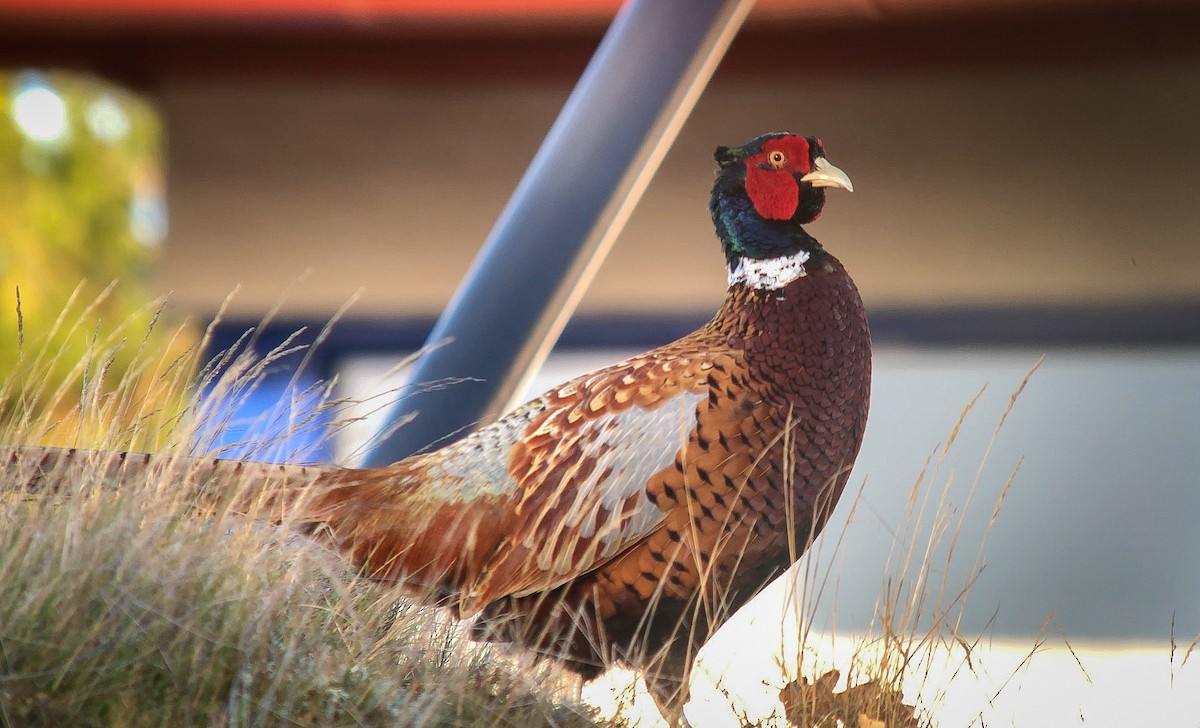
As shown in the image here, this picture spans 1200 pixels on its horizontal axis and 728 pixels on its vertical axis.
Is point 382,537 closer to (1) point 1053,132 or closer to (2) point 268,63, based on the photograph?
(1) point 1053,132

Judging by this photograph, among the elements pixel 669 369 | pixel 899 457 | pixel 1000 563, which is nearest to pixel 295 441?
pixel 669 369

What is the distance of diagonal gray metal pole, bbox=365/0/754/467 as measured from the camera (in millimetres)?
1467

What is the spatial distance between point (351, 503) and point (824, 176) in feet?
2.06

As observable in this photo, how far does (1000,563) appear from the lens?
2.18 metres

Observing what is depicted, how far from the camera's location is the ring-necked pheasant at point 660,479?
1239mm

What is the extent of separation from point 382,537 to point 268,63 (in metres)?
2.61

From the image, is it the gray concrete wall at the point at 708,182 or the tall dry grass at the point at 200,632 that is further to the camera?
the gray concrete wall at the point at 708,182

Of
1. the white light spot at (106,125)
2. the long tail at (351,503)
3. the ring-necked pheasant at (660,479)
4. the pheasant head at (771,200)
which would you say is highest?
the pheasant head at (771,200)

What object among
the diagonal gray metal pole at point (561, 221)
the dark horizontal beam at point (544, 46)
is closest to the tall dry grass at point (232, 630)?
the diagonal gray metal pole at point (561, 221)

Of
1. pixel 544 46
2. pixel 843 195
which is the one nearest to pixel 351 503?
pixel 843 195

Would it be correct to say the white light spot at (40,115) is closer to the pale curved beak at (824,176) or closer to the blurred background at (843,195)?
the blurred background at (843,195)

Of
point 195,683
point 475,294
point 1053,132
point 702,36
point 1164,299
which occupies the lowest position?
point 195,683

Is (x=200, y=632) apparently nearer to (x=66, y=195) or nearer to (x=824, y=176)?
(x=824, y=176)

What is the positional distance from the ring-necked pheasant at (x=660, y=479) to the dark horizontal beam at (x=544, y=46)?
79.2 inches
